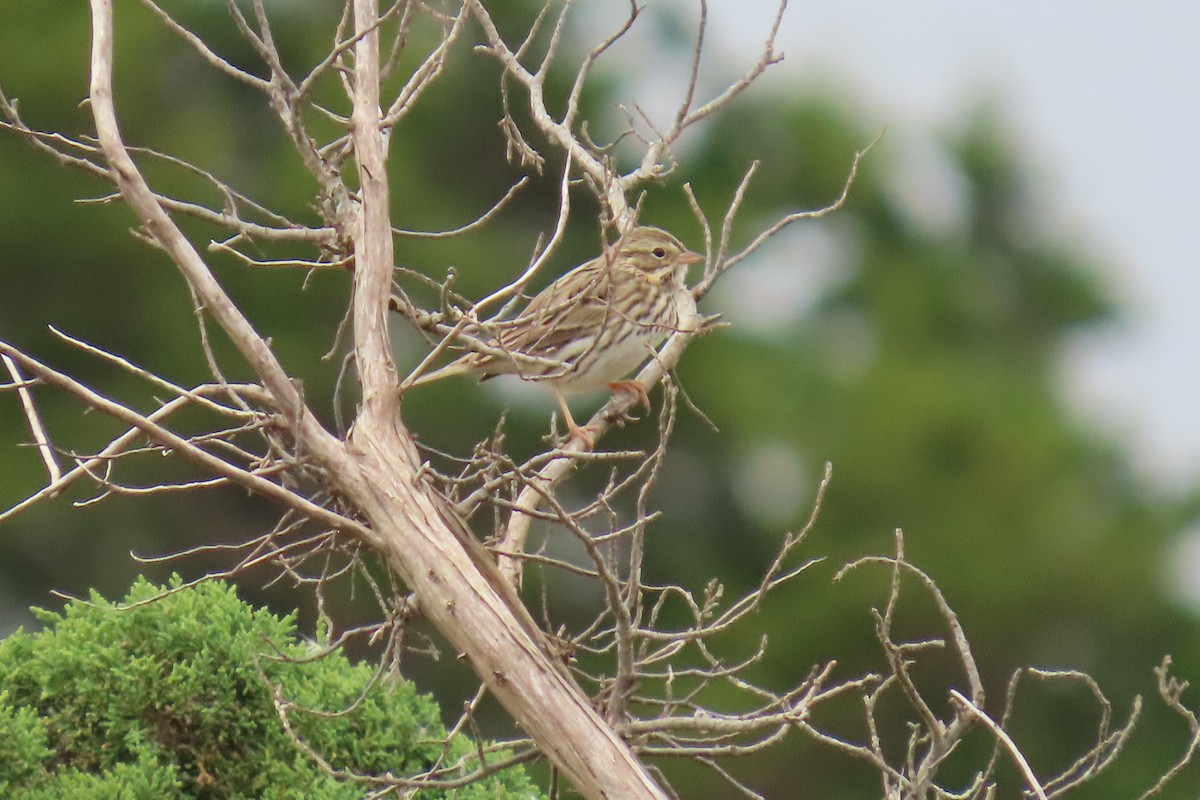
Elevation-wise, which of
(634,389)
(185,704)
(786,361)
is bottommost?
(786,361)

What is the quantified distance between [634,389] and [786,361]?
1254 centimetres

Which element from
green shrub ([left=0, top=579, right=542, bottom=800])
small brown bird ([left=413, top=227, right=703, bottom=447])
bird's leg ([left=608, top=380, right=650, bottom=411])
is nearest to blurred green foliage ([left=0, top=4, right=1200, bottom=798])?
small brown bird ([left=413, top=227, right=703, bottom=447])

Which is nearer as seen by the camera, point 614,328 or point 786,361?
point 614,328

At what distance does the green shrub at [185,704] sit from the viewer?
185 inches

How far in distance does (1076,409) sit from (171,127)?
9596 millimetres

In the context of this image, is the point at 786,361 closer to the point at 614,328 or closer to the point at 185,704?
the point at 614,328

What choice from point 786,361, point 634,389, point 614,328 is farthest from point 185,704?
point 786,361

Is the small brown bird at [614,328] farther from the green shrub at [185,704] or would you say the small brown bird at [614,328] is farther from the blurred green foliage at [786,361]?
the blurred green foliage at [786,361]

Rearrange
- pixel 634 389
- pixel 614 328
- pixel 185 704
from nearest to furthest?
pixel 185 704
pixel 634 389
pixel 614 328

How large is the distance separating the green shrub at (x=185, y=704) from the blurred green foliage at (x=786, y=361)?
10944 millimetres

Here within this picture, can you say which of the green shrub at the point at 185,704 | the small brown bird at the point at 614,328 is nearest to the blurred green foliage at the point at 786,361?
the small brown bird at the point at 614,328

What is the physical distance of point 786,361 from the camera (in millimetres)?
19078

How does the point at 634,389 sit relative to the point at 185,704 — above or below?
below

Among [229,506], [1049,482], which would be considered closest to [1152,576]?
[1049,482]
